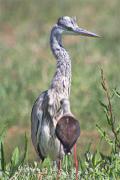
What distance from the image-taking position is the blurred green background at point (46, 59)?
12281 mm

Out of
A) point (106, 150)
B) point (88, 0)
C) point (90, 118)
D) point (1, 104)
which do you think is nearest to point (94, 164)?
point (106, 150)

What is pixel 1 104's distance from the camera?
42.5 ft

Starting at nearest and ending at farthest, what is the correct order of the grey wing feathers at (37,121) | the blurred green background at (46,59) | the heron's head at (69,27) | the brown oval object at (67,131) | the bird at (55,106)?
Answer: the brown oval object at (67,131) < the bird at (55,106) < the grey wing feathers at (37,121) < the heron's head at (69,27) < the blurred green background at (46,59)

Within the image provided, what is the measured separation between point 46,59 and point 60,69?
8301 mm

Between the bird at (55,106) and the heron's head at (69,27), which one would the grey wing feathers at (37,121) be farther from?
the heron's head at (69,27)

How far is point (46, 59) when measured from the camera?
1630cm

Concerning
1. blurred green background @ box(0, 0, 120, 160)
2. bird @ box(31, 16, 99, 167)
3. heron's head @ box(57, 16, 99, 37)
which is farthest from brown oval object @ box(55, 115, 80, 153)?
heron's head @ box(57, 16, 99, 37)

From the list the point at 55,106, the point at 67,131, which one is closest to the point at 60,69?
the point at 55,106

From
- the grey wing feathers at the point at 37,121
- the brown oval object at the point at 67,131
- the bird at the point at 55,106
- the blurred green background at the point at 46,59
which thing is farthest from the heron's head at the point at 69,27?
the brown oval object at the point at 67,131

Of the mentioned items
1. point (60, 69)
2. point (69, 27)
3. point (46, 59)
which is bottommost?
point (60, 69)

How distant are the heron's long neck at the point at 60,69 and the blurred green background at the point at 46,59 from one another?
2.05 ft

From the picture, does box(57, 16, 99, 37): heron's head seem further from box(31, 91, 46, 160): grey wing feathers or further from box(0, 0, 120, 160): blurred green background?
box(0, 0, 120, 160): blurred green background

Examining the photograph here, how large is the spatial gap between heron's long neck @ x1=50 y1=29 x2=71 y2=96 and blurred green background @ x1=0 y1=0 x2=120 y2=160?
63cm

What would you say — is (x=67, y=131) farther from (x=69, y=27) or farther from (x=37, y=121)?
(x=69, y=27)
